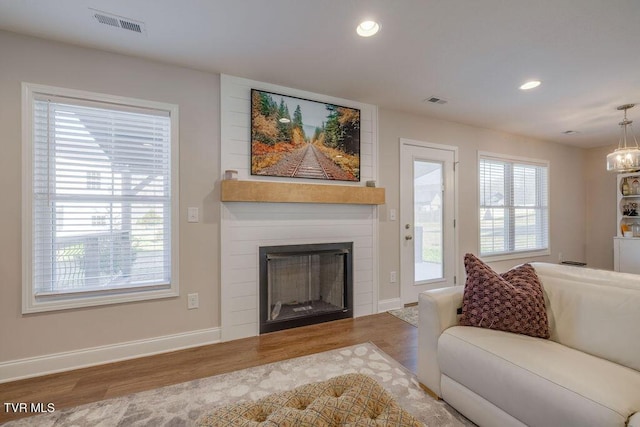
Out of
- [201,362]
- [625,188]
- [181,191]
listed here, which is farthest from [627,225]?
[181,191]

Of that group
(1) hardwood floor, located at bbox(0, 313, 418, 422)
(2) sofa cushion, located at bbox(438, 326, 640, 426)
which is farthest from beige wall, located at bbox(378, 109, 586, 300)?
(2) sofa cushion, located at bbox(438, 326, 640, 426)

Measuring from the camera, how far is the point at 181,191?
2.51 m

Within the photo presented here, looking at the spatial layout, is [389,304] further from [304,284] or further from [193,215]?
[193,215]

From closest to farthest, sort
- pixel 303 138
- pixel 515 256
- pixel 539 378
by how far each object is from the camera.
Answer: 1. pixel 539 378
2. pixel 303 138
3. pixel 515 256

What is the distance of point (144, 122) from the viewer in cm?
242

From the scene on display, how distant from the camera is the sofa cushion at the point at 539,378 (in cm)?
108

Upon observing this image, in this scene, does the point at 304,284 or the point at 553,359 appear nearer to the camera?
the point at 553,359

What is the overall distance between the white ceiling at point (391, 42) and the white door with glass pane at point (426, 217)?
852 mm

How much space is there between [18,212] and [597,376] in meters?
3.53

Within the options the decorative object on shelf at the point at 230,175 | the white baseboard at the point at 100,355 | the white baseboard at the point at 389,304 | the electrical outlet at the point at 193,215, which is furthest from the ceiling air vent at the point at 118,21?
the white baseboard at the point at 389,304

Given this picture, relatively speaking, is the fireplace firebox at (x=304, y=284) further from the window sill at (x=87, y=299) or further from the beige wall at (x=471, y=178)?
the window sill at (x=87, y=299)

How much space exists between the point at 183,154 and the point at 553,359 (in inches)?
113

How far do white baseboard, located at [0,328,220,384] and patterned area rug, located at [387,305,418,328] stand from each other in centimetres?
195

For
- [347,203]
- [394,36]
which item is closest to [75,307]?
[347,203]
